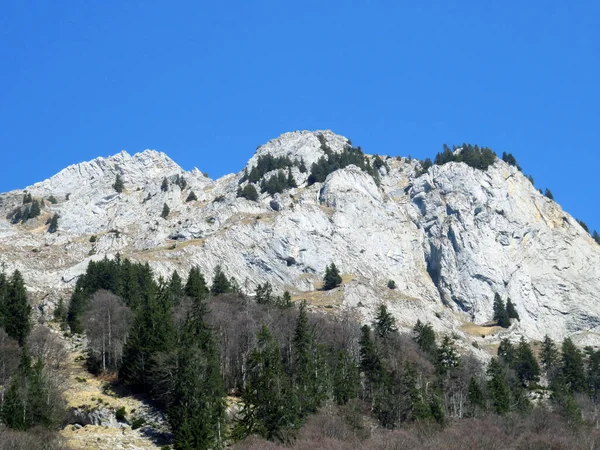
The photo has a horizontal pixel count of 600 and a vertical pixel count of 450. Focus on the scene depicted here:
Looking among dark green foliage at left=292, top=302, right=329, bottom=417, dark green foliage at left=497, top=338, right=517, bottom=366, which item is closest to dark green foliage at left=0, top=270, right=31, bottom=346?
dark green foliage at left=292, top=302, right=329, bottom=417

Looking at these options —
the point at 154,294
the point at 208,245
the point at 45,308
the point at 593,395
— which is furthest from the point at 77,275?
the point at 593,395

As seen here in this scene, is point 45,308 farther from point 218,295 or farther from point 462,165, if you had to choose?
point 462,165

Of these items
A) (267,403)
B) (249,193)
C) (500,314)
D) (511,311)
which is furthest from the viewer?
(249,193)

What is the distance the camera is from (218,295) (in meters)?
105

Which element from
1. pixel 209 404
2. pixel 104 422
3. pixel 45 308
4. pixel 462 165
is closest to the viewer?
pixel 209 404

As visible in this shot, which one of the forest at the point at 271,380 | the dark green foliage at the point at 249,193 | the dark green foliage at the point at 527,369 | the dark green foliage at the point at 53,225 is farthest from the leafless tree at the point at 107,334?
the dark green foliage at the point at 53,225

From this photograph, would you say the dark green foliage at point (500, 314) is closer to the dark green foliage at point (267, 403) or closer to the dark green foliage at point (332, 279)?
the dark green foliage at point (332, 279)

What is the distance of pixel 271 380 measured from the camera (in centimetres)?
6506

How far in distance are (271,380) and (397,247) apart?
366ft

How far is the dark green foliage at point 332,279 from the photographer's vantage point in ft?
486

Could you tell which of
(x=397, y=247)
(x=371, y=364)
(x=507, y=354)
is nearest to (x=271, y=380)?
(x=371, y=364)

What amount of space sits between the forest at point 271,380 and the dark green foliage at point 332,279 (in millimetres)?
40915

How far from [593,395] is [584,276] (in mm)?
69389

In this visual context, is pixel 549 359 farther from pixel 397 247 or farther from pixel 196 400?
pixel 196 400
